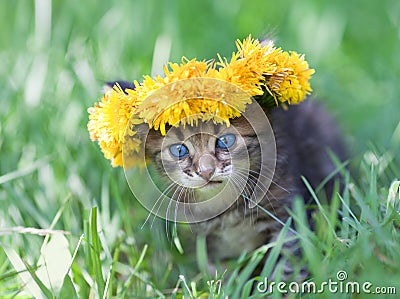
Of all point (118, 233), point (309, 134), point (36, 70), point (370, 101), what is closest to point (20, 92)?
point (36, 70)

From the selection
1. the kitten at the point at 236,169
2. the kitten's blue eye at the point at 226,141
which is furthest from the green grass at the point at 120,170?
the kitten's blue eye at the point at 226,141

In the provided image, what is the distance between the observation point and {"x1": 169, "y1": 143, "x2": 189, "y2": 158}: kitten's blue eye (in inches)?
47.6

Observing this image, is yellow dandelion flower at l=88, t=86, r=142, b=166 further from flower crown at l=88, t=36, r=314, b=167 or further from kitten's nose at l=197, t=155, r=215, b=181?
kitten's nose at l=197, t=155, r=215, b=181

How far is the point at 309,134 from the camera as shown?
1.83 m

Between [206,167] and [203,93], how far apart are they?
5.7 inches

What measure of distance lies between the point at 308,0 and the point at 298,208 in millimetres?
1619

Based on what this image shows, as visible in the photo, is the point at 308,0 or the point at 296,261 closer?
the point at 296,261

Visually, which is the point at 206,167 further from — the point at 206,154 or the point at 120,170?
the point at 120,170

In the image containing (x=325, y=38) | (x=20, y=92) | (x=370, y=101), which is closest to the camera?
(x=20, y=92)

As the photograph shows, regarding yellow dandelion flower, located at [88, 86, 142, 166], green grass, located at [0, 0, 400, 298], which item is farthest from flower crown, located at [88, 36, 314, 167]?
green grass, located at [0, 0, 400, 298]

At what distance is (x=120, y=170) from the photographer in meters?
1.69

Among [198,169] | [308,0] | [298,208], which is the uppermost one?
[308,0]

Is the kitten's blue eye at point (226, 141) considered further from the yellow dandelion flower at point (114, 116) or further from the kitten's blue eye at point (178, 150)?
the yellow dandelion flower at point (114, 116)

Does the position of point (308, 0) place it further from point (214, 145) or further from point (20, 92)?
point (214, 145)
